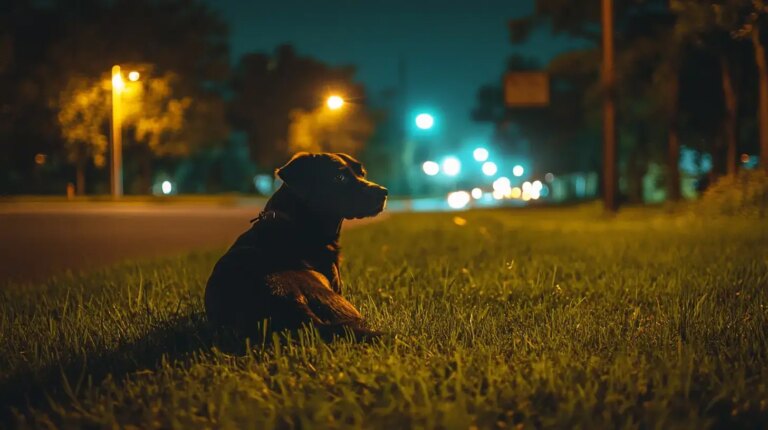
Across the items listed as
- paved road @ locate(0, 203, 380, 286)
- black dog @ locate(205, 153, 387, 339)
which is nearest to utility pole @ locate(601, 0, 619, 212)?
paved road @ locate(0, 203, 380, 286)

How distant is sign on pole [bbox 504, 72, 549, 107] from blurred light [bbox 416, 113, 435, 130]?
497 inches

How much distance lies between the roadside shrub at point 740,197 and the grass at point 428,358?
1086 cm

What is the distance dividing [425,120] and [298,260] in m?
33.1

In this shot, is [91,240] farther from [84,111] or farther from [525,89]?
[84,111]

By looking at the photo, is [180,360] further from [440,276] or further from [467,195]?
[467,195]

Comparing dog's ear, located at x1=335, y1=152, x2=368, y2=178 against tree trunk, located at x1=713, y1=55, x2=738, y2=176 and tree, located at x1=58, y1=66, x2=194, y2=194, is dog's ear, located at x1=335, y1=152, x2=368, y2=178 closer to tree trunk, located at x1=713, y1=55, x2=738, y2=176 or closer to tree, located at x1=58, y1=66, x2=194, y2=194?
tree trunk, located at x1=713, y1=55, x2=738, y2=176

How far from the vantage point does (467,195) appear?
165 ft

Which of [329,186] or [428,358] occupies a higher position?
[329,186]

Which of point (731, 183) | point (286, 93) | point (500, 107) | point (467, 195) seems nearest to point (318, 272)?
point (731, 183)

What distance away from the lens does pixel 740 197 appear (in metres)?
17.8

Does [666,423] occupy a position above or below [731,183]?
below

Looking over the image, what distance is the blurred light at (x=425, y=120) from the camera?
36875 mm

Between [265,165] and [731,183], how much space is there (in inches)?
2183

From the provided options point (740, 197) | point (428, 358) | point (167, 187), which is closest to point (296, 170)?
point (428, 358)
